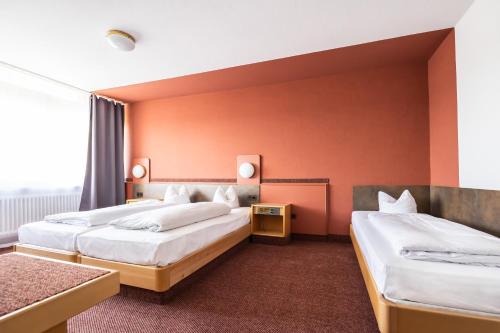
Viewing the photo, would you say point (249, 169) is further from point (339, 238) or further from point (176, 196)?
point (339, 238)

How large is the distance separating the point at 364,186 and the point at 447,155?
107cm

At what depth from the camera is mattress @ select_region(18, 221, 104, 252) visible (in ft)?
7.67

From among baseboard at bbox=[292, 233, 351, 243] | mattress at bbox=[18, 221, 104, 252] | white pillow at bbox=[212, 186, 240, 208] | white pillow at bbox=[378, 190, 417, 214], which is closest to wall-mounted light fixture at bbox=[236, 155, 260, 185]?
white pillow at bbox=[212, 186, 240, 208]

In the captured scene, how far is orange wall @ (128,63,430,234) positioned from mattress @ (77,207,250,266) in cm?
210

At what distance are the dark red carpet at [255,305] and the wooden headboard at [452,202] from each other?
1.16 metres

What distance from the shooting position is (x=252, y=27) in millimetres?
2668

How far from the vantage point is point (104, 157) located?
185 inches

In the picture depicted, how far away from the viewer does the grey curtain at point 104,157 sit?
4.50 meters

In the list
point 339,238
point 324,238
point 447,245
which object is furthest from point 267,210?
point 447,245

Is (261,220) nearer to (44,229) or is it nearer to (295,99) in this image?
(295,99)

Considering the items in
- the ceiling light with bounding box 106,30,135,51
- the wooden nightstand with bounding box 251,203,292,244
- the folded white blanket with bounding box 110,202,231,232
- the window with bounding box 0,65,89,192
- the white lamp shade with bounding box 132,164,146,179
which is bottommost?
the wooden nightstand with bounding box 251,203,292,244

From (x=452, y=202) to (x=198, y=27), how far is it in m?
3.39

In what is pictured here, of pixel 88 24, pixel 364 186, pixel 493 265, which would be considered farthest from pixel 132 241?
pixel 364 186

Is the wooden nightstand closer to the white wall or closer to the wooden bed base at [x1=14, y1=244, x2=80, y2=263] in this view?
the white wall
